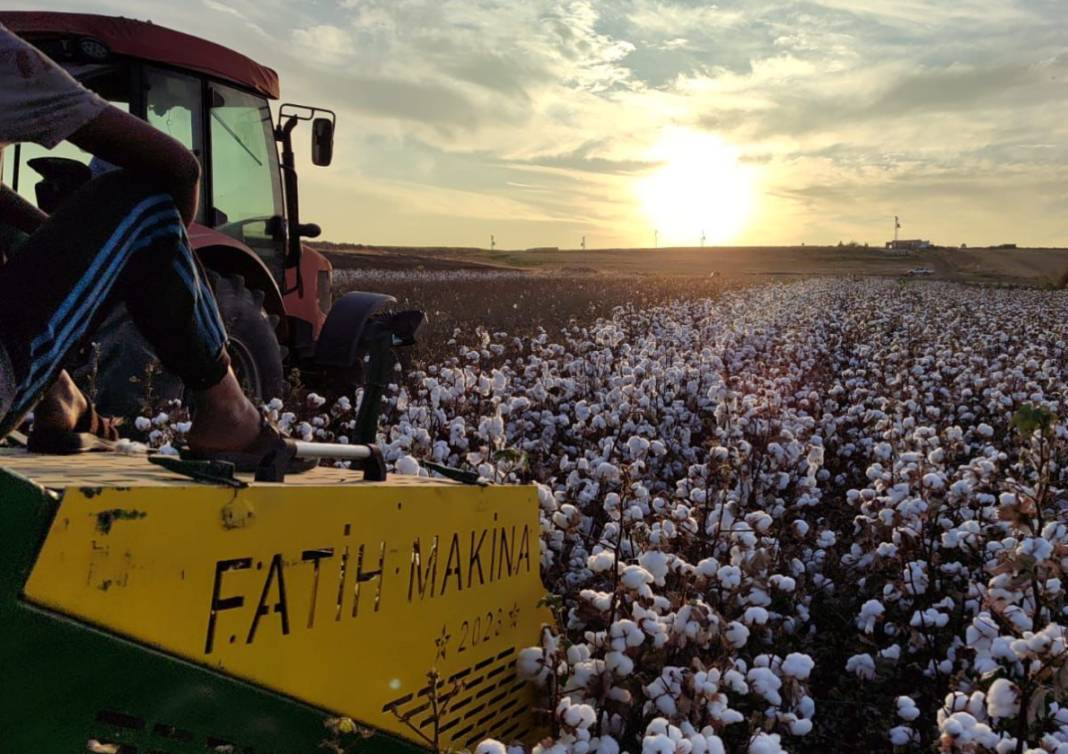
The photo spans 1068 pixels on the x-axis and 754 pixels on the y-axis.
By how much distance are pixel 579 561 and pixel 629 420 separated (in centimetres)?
276

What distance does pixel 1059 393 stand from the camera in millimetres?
8727

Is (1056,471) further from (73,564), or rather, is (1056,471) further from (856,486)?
(73,564)

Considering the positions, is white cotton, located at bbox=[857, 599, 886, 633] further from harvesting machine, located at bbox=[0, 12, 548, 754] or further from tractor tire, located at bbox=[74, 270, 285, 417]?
tractor tire, located at bbox=[74, 270, 285, 417]

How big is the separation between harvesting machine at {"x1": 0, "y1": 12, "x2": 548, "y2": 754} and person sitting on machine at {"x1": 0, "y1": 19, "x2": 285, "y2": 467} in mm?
217

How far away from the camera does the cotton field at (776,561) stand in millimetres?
2910

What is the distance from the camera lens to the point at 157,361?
5.52 metres

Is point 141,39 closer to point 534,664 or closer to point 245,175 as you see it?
point 245,175

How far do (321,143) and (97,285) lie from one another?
4.65m

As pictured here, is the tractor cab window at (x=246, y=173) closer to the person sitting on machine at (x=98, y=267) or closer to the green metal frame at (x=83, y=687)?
the person sitting on machine at (x=98, y=267)

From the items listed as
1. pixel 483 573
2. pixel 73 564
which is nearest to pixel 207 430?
pixel 483 573

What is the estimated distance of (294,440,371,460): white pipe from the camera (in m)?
2.57

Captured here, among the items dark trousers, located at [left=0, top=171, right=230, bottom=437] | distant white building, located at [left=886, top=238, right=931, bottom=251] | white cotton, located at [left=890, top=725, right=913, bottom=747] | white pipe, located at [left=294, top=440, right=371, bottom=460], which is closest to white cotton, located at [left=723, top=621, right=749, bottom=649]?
white cotton, located at [left=890, top=725, right=913, bottom=747]

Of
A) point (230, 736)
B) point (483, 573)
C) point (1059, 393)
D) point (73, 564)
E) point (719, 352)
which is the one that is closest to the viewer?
point (73, 564)

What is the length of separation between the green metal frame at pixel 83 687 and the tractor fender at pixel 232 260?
4.11m
